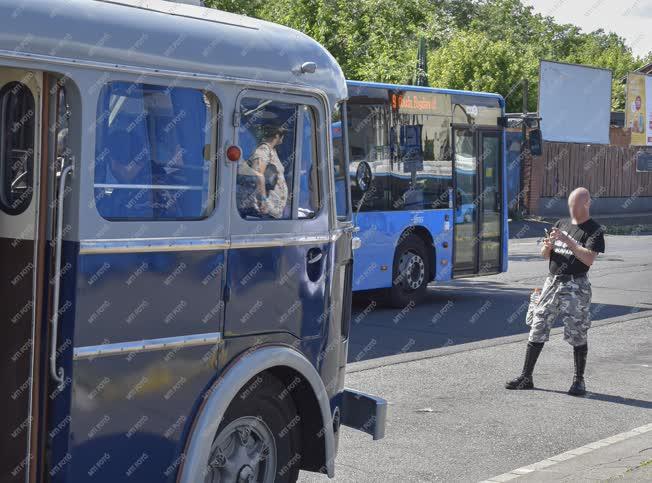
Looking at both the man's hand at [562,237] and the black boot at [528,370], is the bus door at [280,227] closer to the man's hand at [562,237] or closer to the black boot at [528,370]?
the man's hand at [562,237]

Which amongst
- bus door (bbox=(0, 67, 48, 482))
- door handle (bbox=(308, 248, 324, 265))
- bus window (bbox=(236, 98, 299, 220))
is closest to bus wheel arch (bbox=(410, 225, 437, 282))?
door handle (bbox=(308, 248, 324, 265))

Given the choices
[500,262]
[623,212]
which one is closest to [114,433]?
[500,262]

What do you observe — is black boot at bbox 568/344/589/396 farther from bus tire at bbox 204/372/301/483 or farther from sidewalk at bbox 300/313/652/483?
bus tire at bbox 204/372/301/483

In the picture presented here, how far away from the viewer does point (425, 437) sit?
8289 mm

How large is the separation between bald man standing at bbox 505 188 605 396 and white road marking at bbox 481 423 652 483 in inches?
54.3

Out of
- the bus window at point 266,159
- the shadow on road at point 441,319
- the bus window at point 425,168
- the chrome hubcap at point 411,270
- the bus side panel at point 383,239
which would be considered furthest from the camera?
the chrome hubcap at point 411,270

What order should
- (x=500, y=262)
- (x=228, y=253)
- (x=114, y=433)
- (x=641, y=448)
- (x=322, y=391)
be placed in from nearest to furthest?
(x=114, y=433) < (x=228, y=253) < (x=322, y=391) < (x=641, y=448) < (x=500, y=262)

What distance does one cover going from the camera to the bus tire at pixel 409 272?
1521 centimetres

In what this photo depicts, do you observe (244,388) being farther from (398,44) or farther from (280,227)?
(398,44)

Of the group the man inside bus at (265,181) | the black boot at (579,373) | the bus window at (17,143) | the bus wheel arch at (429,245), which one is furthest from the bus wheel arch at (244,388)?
the bus wheel arch at (429,245)

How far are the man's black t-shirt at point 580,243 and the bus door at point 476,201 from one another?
247 inches

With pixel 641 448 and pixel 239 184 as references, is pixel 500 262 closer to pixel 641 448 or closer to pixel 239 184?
→ pixel 641 448

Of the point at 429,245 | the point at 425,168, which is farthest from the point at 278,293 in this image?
the point at 429,245

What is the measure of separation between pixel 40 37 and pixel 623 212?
140ft
